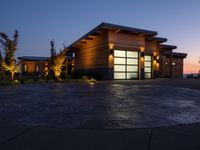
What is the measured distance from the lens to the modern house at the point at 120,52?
21.1 meters

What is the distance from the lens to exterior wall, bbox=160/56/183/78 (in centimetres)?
3167

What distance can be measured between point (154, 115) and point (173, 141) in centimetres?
175

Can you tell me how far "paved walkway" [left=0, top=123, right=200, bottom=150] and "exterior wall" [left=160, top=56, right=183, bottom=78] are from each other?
29522 millimetres

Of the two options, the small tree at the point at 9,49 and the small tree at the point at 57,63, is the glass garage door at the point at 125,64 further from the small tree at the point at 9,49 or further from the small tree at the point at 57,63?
the small tree at the point at 9,49

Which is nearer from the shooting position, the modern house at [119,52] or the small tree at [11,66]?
the small tree at [11,66]

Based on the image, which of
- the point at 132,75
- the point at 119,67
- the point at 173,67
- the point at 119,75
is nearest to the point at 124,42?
the point at 119,67

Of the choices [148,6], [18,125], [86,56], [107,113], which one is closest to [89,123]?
[107,113]

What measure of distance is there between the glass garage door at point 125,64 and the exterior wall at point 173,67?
1005cm

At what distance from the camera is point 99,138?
301 centimetres

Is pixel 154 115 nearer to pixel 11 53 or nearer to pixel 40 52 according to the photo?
pixel 11 53

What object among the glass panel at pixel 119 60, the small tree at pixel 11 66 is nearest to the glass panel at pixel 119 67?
the glass panel at pixel 119 60

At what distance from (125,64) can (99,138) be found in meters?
20.0

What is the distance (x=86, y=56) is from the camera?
26.6 metres

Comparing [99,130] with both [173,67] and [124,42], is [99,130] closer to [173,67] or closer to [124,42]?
[124,42]
